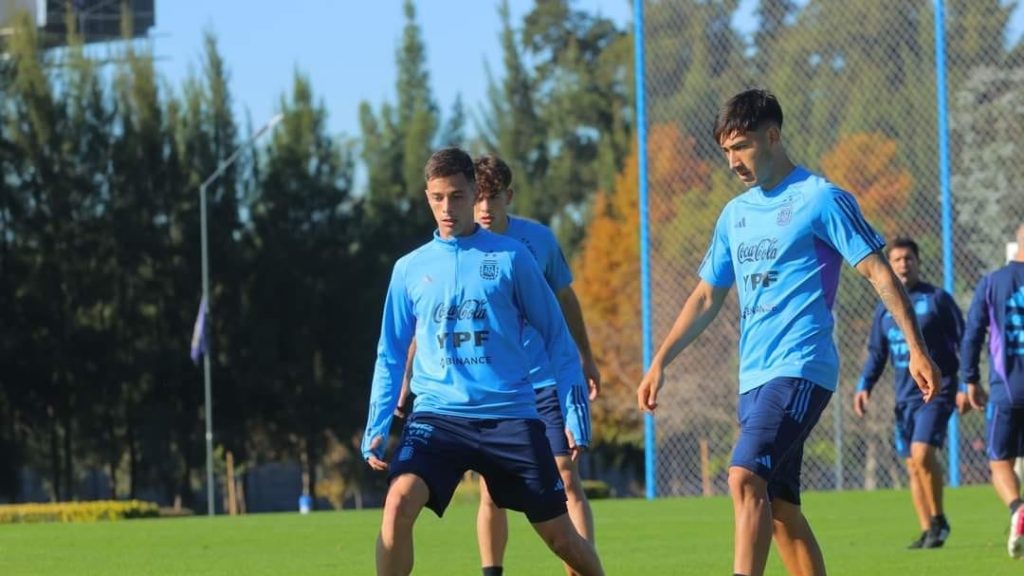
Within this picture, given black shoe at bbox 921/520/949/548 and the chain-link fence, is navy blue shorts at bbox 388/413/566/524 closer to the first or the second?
black shoe at bbox 921/520/949/548

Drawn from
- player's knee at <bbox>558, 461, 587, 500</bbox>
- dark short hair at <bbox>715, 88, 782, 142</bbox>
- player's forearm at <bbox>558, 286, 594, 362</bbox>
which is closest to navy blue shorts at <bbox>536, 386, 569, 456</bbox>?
player's knee at <bbox>558, 461, 587, 500</bbox>

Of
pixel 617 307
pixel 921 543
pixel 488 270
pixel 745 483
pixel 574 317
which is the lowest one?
pixel 617 307

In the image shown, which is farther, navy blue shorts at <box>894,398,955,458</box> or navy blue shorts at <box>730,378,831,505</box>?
navy blue shorts at <box>894,398,955,458</box>

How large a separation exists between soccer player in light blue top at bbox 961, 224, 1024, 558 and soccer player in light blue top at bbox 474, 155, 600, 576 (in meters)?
3.77

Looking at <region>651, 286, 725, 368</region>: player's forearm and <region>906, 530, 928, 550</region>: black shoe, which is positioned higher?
<region>651, 286, 725, 368</region>: player's forearm

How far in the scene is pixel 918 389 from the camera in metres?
13.5

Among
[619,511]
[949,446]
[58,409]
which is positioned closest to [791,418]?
[619,511]

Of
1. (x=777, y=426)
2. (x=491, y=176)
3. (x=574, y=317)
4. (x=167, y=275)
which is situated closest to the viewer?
(x=777, y=426)

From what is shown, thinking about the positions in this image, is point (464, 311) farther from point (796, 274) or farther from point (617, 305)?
point (617, 305)

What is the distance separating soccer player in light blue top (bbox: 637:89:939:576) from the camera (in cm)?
732

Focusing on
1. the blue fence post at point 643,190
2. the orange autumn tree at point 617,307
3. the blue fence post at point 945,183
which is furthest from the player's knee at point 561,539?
the orange autumn tree at point 617,307

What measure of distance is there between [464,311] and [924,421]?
279 inches

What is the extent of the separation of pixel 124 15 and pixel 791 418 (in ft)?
155

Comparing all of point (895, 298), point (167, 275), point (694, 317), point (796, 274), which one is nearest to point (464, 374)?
point (694, 317)
